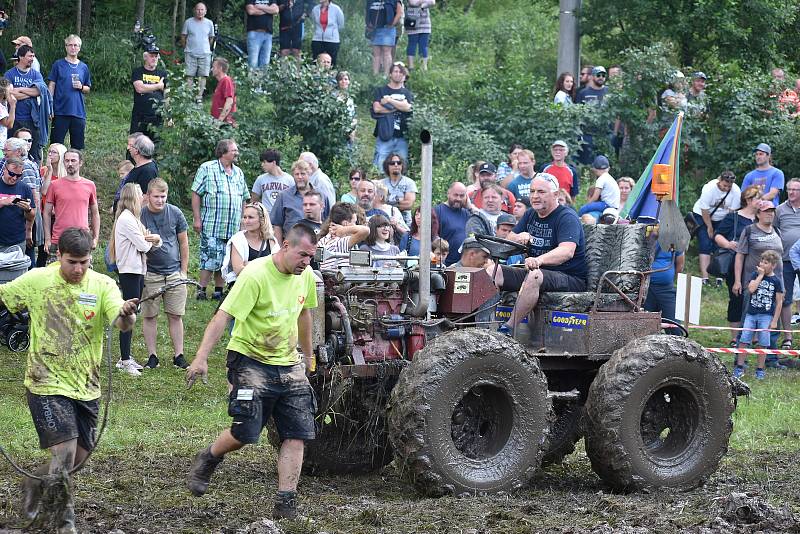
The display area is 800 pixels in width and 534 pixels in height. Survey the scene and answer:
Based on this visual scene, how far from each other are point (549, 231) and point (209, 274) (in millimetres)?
7321

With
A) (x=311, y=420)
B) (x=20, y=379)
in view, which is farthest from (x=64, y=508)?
(x=20, y=379)

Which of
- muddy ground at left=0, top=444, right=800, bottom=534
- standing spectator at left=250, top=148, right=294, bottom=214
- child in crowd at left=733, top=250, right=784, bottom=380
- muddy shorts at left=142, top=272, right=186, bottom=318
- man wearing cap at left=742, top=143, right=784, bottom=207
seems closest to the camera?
muddy ground at left=0, top=444, right=800, bottom=534

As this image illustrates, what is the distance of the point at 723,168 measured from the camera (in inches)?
814

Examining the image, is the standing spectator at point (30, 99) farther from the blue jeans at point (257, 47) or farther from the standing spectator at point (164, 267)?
the blue jeans at point (257, 47)

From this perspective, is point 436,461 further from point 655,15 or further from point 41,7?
point 41,7

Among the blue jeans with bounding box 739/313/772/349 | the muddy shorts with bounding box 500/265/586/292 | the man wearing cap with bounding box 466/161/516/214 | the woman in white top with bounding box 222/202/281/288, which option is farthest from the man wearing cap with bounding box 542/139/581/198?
the muddy shorts with bounding box 500/265/586/292

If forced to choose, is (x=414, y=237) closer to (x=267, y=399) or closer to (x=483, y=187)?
(x=483, y=187)

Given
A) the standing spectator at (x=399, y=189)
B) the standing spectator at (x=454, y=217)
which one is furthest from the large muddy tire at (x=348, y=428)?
the standing spectator at (x=399, y=189)

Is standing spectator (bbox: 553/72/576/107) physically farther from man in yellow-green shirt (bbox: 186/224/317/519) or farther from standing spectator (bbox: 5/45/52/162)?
man in yellow-green shirt (bbox: 186/224/317/519)

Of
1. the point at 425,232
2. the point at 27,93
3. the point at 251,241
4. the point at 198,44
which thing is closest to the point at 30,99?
the point at 27,93

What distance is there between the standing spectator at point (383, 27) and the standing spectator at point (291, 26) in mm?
1603

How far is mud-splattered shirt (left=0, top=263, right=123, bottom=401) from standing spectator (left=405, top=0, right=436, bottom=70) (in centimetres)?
1717

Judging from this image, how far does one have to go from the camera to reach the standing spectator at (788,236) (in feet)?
51.0

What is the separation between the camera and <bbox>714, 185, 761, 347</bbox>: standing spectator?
635 inches
